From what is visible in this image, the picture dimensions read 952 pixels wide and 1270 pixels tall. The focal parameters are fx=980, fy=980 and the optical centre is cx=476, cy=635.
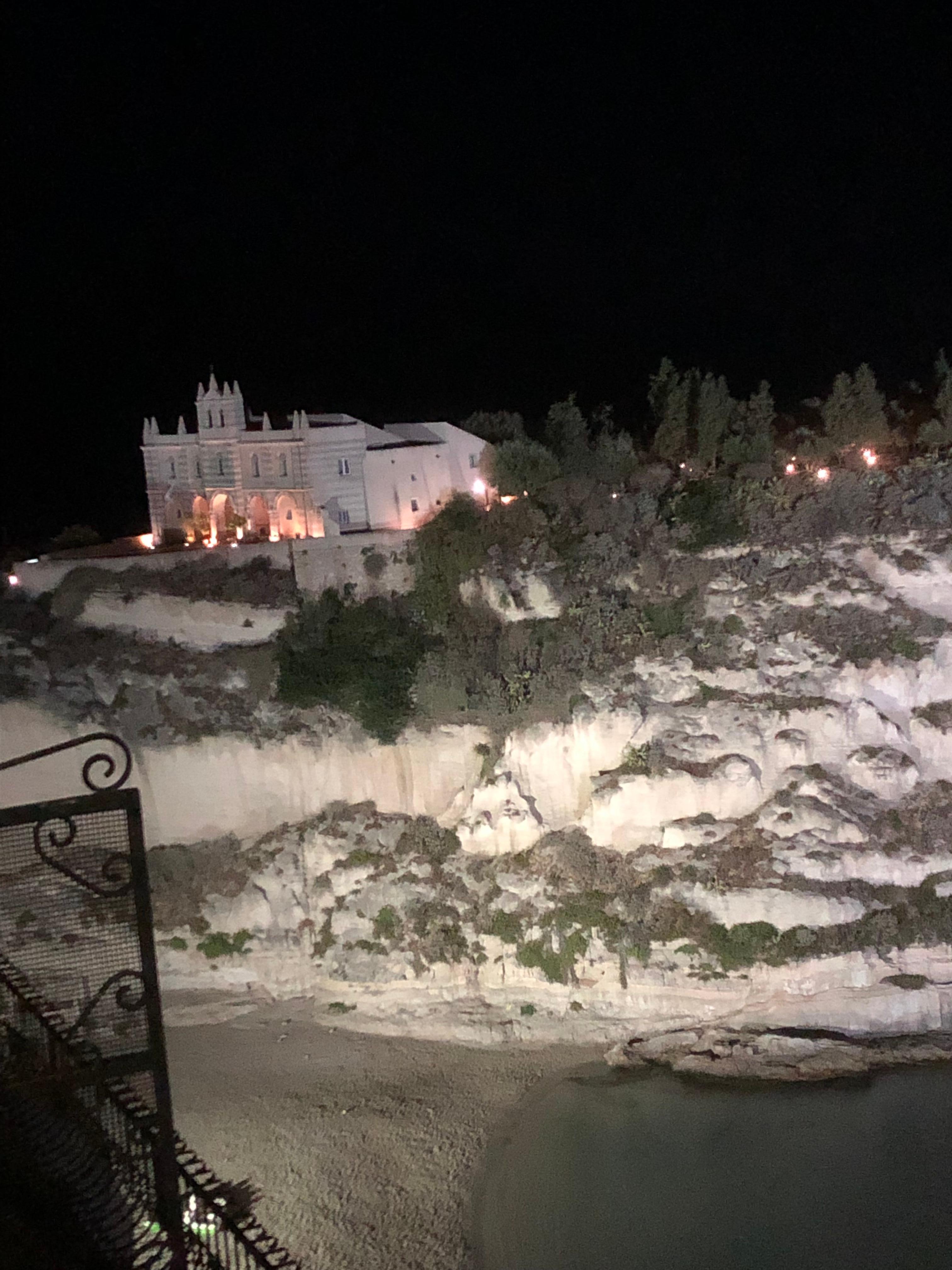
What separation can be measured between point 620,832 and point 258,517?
37.3 feet

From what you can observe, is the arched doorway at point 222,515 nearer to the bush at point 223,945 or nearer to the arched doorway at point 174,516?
the arched doorway at point 174,516

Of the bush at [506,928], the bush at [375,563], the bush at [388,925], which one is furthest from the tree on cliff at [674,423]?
A: the bush at [388,925]

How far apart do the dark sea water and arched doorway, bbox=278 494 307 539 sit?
13.0m

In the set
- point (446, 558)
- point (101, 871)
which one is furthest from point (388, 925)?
point (101, 871)

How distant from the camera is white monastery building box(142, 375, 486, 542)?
22.5 metres

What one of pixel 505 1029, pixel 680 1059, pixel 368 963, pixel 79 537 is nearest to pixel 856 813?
pixel 680 1059

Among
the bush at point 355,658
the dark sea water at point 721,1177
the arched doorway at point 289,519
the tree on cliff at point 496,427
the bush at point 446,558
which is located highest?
the tree on cliff at point 496,427

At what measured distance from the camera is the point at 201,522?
77.6 ft

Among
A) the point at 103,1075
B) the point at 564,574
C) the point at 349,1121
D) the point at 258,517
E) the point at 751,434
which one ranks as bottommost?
the point at 349,1121

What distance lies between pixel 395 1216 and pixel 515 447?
14.7 metres

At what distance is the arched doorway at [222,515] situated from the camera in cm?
2344

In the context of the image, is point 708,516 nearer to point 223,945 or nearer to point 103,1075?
point 223,945

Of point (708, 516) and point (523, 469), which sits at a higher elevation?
point (523, 469)

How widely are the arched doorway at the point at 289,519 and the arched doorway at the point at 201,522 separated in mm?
1946
